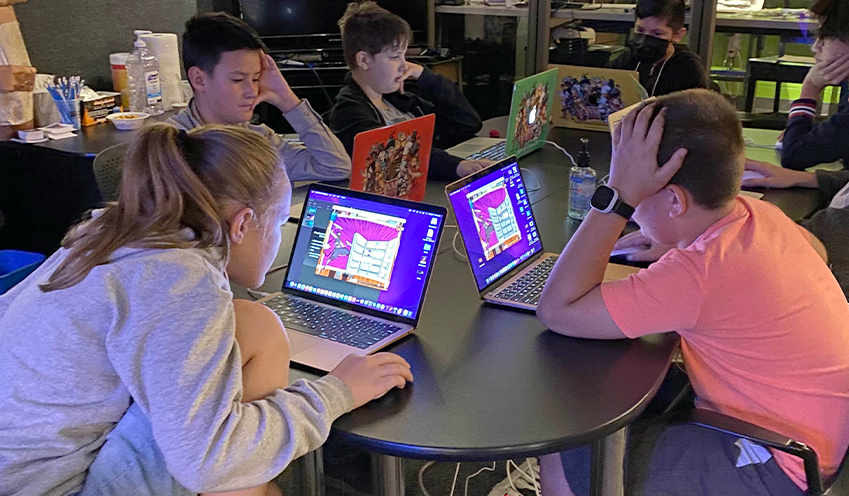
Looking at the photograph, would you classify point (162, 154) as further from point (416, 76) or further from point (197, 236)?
point (416, 76)

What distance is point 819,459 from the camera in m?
1.36

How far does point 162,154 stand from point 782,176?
189 centimetres

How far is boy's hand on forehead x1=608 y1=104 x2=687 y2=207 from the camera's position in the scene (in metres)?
1.34

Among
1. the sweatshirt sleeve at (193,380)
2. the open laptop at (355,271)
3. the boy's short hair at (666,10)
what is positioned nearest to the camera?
the sweatshirt sleeve at (193,380)

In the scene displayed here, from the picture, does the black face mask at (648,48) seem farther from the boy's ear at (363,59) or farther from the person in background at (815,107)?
the boy's ear at (363,59)

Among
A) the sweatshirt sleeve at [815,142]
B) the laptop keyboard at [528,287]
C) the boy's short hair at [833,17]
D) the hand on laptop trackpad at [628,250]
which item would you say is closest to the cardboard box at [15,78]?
the laptop keyboard at [528,287]

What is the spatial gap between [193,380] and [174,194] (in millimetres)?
266

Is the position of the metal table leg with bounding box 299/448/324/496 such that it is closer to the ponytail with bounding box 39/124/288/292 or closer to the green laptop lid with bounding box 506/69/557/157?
the ponytail with bounding box 39/124/288/292

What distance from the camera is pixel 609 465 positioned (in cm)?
129

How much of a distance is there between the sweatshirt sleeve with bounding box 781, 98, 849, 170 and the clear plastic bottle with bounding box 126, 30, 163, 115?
2.40 m

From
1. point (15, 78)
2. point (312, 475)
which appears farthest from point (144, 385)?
point (15, 78)

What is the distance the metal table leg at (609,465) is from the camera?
4.18 ft

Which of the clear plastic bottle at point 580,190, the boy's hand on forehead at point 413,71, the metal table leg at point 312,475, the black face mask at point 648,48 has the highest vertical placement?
the black face mask at point 648,48

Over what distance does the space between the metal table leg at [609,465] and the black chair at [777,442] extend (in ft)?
0.34
